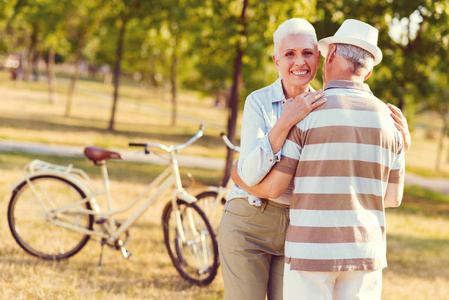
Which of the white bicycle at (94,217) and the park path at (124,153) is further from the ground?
the white bicycle at (94,217)

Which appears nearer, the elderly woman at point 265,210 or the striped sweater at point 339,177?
the striped sweater at point 339,177

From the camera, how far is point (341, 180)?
2.21 metres

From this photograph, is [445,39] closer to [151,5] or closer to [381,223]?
[381,223]

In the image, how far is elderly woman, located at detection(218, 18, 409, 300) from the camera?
2.64 m

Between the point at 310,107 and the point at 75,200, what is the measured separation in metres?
3.59

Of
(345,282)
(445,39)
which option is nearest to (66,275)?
(345,282)

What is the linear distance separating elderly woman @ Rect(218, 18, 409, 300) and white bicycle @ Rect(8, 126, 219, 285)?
197 cm

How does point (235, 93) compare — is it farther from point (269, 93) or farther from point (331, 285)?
point (331, 285)

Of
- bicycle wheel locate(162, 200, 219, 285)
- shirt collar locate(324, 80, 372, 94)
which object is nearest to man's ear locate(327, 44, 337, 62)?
shirt collar locate(324, 80, 372, 94)

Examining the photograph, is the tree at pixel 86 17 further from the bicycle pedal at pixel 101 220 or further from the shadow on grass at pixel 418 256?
the bicycle pedal at pixel 101 220

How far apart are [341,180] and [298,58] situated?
0.72 metres

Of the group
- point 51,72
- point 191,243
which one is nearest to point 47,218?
point 191,243

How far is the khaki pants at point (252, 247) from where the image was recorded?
107 inches

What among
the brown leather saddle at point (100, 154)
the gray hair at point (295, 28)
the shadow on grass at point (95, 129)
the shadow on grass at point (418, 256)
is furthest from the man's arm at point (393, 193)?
the shadow on grass at point (95, 129)
